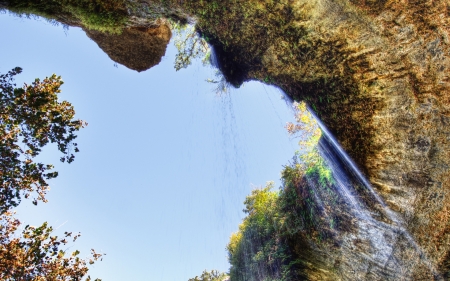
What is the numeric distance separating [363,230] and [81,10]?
10.5 metres

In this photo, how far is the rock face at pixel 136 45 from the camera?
8.34m

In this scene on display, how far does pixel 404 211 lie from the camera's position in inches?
298

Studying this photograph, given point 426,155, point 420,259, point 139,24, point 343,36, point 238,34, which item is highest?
point 139,24

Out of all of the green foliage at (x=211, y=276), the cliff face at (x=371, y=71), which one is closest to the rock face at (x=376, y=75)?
the cliff face at (x=371, y=71)

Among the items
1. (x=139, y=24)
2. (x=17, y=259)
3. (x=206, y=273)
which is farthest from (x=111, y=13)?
(x=206, y=273)

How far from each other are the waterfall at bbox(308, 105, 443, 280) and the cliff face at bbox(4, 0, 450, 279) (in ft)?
0.81

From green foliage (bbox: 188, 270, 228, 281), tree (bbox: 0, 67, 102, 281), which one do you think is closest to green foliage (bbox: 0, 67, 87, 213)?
tree (bbox: 0, 67, 102, 281)

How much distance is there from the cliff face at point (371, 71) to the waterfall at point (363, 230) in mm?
246

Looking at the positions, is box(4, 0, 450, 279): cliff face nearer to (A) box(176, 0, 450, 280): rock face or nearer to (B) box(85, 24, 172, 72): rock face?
(A) box(176, 0, 450, 280): rock face

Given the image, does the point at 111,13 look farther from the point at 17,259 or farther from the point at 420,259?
the point at 420,259

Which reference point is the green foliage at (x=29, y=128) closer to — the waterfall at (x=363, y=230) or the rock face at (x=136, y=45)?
the rock face at (x=136, y=45)

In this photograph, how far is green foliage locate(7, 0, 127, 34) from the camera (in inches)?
251

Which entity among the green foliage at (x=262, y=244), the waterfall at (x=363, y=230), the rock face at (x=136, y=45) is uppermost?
the rock face at (x=136, y=45)

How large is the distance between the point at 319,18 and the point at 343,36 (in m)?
0.76
